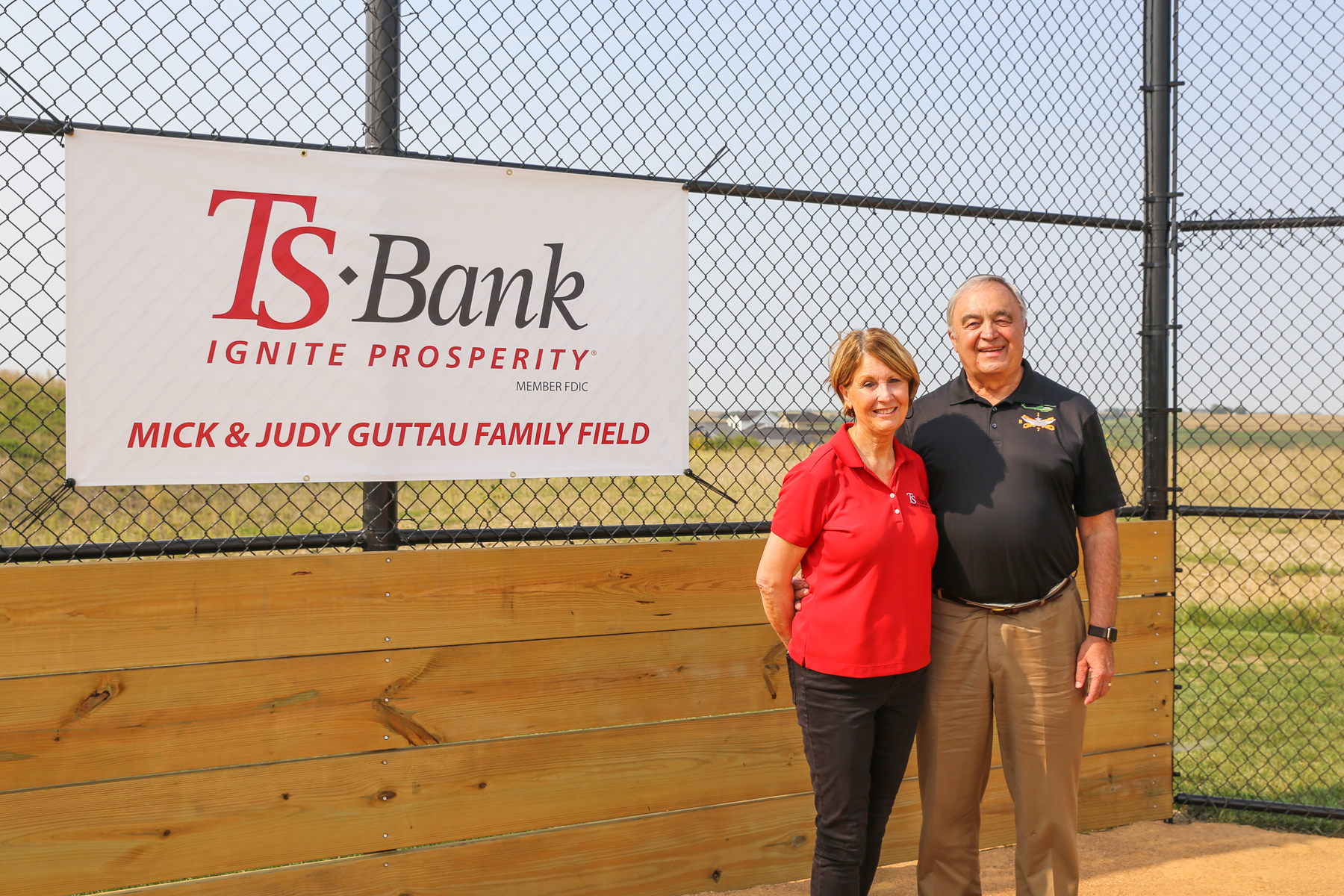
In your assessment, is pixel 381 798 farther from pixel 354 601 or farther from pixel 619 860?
pixel 619 860

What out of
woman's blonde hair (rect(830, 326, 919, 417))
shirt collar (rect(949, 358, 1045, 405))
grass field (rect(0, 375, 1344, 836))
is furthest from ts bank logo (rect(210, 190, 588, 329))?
shirt collar (rect(949, 358, 1045, 405))

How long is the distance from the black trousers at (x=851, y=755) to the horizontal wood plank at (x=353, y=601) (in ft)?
2.50

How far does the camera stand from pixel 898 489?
101 inches

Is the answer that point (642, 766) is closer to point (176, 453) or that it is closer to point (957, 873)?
point (957, 873)

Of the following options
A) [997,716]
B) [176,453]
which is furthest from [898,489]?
[176,453]

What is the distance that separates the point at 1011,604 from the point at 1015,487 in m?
0.32

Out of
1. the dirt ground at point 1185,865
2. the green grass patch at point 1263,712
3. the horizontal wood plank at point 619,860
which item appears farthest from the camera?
the green grass patch at point 1263,712

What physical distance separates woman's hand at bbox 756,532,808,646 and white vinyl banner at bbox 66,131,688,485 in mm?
716

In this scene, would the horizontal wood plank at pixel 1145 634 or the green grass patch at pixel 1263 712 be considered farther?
the green grass patch at pixel 1263 712

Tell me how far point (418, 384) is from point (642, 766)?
1.44 m

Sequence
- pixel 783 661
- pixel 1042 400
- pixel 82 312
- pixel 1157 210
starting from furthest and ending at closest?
pixel 1157 210
pixel 783 661
pixel 1042 400
pixel 82 312

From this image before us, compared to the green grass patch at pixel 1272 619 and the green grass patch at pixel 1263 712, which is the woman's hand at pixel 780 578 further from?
the green grass patch at pixel 1272 619

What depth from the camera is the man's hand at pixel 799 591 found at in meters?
2.60

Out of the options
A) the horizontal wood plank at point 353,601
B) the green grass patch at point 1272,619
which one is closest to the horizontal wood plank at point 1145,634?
the horizontal wood plank at point 353,601
